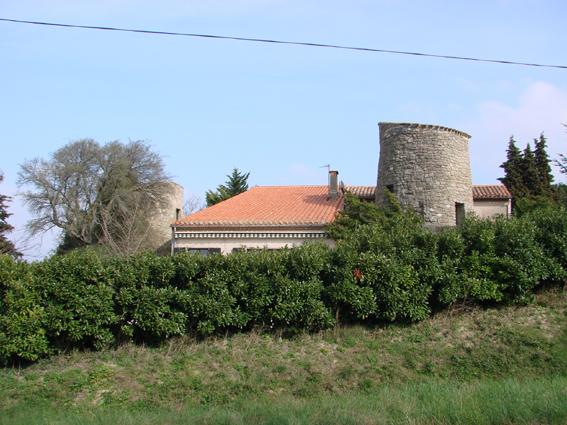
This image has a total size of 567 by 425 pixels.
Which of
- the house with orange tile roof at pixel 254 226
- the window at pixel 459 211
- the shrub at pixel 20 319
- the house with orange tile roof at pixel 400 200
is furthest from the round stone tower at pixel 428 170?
the shrub at pixel 20 319

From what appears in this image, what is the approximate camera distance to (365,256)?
13.8 metres

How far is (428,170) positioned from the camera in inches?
960

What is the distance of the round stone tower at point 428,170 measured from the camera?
24391 mm

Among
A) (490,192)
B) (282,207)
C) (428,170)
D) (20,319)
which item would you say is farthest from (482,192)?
(20,319)

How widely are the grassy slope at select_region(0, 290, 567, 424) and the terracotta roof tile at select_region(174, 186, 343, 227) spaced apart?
11.7 meters

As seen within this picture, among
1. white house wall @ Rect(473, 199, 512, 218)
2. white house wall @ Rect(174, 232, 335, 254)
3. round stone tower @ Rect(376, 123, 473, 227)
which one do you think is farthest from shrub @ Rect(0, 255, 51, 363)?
white house wall @ Rect(473, 199, 512, 218)

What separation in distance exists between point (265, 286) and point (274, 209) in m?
13.7

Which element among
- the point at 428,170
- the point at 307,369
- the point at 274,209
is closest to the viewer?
the point at 307,369

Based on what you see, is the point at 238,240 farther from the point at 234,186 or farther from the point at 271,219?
the point at 234,186

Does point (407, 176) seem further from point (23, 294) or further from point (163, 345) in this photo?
point (23, 294)

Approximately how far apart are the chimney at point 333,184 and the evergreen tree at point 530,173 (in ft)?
35.8

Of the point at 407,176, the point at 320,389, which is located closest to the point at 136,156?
the point at 407,176

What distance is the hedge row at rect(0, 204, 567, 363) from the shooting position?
1305 centimetres

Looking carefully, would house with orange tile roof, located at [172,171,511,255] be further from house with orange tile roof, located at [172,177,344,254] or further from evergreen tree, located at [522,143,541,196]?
evergreen tree, located at [522,143,541,196]
